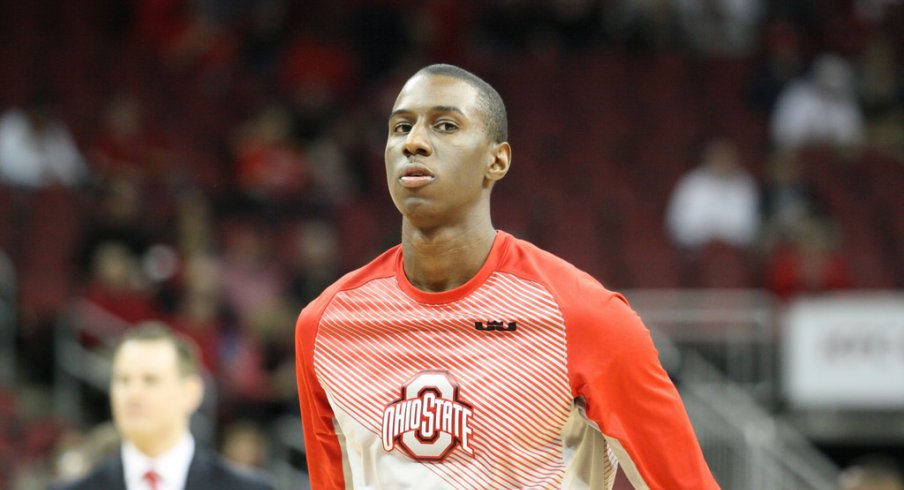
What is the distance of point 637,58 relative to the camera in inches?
642

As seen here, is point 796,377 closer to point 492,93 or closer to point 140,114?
point 140,114

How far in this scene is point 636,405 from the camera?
11.5 feet

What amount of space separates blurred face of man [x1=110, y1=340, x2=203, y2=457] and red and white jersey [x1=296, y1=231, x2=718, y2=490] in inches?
72.7

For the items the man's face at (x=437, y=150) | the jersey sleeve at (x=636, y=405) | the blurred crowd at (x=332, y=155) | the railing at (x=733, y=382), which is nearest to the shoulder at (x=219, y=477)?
the man's face at (x=437, y=150)

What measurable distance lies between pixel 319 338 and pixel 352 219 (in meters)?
9.53

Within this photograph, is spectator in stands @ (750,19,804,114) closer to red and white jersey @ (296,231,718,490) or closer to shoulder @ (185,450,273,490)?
shoulder @ (185,450,273,490)

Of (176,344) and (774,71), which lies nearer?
(176,344)

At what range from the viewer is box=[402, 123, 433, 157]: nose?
3596 mm

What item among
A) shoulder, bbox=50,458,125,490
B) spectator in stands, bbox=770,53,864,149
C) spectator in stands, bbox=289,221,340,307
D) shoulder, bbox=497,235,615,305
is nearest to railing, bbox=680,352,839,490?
spectator in stands, bbox=289,221,340,307

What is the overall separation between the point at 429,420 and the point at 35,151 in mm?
10874

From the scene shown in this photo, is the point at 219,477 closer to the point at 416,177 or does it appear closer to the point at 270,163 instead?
the point at 416,177

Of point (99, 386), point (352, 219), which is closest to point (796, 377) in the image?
point (352, 219)

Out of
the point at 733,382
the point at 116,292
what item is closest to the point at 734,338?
the point at 733,382

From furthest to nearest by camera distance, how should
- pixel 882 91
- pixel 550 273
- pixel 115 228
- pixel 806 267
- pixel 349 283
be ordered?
pixel 882 91
pixel 806 267
pixel 115 228
pixel 349 283
pixel 550 273
